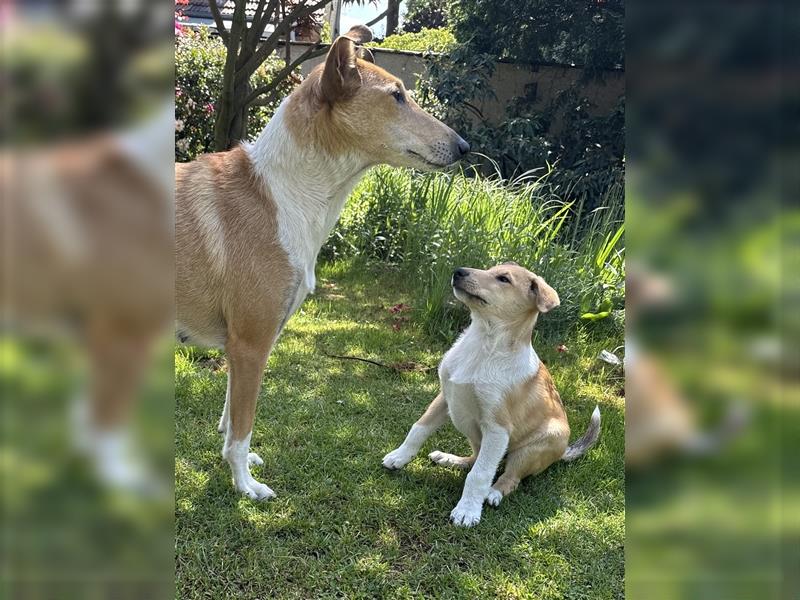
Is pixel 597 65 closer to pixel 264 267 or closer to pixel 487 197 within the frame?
pixel 487 197

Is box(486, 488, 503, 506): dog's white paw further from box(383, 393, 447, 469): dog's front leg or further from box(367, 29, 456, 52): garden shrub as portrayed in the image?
box(367, 29, 456, 52): garden shrub

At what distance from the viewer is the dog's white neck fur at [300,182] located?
306 centimetres

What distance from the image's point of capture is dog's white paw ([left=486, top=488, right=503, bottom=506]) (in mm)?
3299

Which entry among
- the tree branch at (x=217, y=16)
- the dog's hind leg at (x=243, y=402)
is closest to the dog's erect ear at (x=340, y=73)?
the dog's hind leg at (x=243, y=402)

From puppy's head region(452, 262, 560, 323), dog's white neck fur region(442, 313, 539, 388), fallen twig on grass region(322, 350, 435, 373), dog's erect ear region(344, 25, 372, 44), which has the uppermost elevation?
dog's erect ear region(344, 25, 372, 44)

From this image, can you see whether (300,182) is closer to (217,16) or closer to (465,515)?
(465,515)

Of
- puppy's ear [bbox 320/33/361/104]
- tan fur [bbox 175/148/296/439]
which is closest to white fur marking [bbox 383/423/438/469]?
tan fur [bbox 175/148/296/439]

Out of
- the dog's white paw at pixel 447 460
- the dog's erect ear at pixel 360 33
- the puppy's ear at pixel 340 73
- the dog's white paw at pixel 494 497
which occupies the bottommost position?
the dog's white paw at pixel 447 460

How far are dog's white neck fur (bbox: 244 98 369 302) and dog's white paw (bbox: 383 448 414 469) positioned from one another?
3.64ft
